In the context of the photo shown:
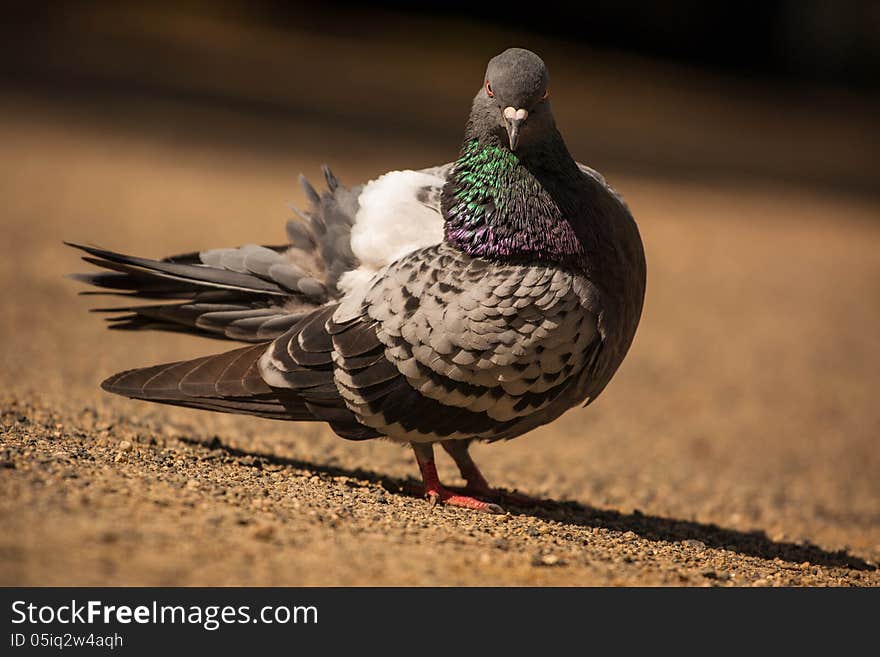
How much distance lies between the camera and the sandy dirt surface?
384 centimetres

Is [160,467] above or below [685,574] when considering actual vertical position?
above

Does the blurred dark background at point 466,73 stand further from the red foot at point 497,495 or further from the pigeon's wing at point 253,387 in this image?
the pigeon's wing at point 253,387

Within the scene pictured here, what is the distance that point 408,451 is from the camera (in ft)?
24.6

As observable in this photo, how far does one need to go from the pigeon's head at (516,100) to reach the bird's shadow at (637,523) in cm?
177

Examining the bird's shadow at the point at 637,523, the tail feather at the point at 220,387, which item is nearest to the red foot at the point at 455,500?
the bird's shadow at the point at 637,523

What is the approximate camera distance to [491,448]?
809cm

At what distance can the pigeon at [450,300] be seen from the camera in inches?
184

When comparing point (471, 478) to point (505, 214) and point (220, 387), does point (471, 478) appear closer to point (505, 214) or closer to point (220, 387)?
point (220, 387)

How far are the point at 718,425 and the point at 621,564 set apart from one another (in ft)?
16.5

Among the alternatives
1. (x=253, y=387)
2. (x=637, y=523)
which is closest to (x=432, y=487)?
(x=253, y=387)

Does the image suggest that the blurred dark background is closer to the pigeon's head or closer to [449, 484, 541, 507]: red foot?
[449, 484, 541, 507]: red foot

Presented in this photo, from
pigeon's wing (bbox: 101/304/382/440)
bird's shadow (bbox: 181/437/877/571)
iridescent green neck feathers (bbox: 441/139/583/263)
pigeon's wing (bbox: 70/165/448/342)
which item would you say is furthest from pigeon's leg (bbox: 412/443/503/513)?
iridescent green neck feathers (bbox: 441/139/583/263)
